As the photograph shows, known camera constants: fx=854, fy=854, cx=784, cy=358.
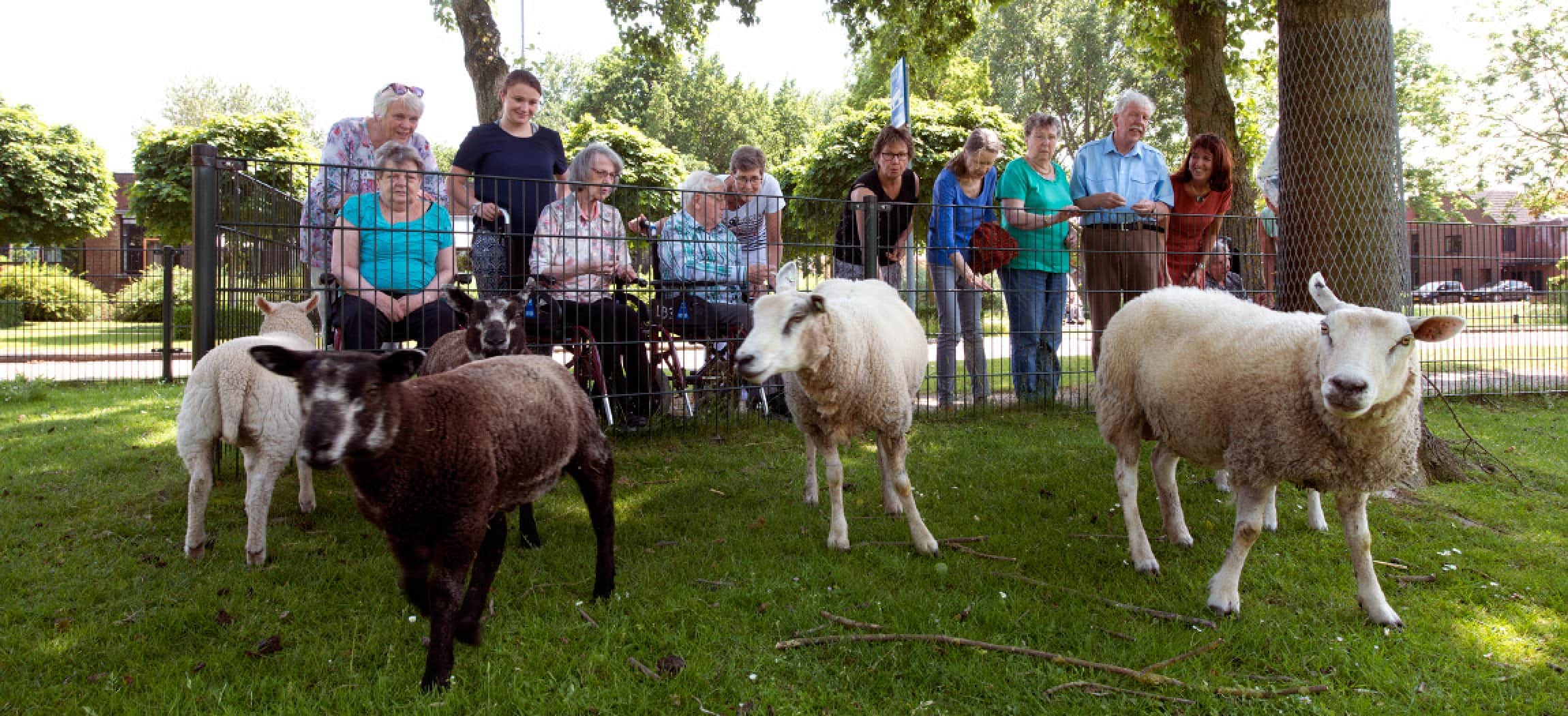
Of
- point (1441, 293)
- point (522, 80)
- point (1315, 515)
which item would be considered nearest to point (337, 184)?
point (522, 80)

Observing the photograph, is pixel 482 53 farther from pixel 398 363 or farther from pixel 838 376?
pixel 398 363

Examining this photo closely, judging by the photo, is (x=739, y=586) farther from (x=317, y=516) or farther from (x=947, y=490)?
(x=317, y=516)

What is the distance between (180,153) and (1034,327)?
60.4ft

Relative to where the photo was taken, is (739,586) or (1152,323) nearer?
(739,586)

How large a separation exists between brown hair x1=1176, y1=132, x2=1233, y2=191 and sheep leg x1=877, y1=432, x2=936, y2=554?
4.36 meters

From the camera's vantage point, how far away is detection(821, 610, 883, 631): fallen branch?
10.3ft

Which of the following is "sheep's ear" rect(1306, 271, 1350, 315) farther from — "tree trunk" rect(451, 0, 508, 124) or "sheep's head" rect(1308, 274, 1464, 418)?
"tree trunk" rect(451, 0, 508, 124)

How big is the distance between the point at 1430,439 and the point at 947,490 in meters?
3.00

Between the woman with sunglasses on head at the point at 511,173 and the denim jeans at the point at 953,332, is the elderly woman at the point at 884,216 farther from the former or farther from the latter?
the woman with sunglasses on head at the point at 511,173

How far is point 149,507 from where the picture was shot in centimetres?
473

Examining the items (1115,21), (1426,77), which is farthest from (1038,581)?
(1426,77)

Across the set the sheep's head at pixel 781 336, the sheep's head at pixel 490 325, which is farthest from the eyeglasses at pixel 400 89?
the sheep's head at pixel 781 336

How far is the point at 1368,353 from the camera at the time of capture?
3.01 m

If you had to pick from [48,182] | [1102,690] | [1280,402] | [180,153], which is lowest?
[1102,690]
